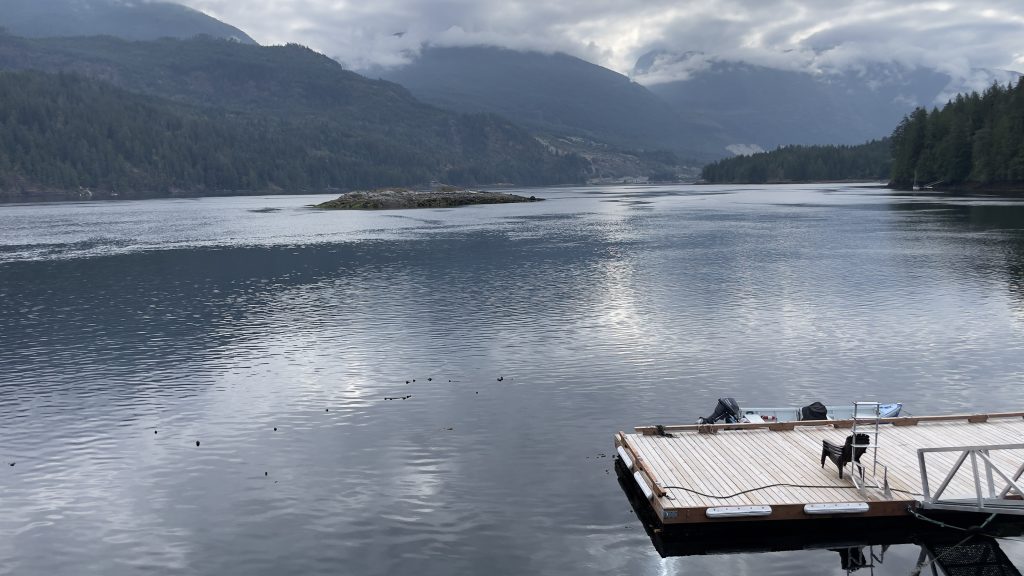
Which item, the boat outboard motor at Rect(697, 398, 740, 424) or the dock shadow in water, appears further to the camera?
the boat outboard motor at Rect(697, 398, 740, 424)

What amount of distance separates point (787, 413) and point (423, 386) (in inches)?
796

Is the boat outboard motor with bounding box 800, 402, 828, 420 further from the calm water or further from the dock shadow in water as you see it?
the dock shadow in water

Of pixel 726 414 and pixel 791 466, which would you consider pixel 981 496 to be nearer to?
pixel 791 466

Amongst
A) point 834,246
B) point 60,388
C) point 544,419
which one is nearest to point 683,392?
point 544,419

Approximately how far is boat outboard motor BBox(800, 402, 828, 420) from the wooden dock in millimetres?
1132

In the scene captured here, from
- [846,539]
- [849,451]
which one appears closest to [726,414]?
[849,451]

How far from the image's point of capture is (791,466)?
96.5 feet

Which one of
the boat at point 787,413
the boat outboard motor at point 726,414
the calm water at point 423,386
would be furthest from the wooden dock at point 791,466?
the boat outboard motor at point 726,414

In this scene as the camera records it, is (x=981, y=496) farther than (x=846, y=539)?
Yes

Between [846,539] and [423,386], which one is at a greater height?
[423,386]

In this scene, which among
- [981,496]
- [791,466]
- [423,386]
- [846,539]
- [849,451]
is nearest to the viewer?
[846,539]

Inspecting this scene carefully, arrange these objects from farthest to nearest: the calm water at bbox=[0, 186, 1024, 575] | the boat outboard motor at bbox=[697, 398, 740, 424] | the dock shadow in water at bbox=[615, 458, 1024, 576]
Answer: the boat outboard motor at bbox=[697, 398, 740, 424] < the calm water at bbox=[0, 186, 1024, 575] < the dock shadow in water at bbox=[615, 458, 1024, 576]

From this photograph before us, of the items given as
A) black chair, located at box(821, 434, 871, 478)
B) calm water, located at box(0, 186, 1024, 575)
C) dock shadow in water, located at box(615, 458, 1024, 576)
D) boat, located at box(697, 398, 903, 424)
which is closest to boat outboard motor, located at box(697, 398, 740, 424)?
boat, located at box(697, 398, 903, 424)

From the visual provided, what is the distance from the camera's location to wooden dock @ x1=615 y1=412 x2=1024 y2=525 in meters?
26.0
